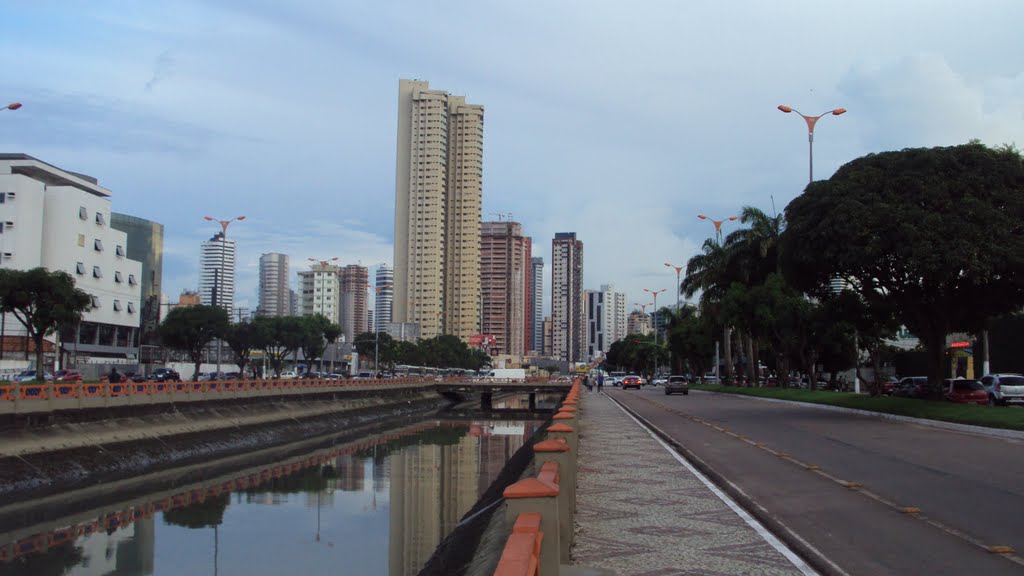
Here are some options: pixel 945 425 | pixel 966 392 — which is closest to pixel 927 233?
pixel 945 425

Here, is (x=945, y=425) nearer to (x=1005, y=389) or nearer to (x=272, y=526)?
(x=1005, y=389)

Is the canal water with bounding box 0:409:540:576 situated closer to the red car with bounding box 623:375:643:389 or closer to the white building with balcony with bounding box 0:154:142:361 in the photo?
the white building with balcony with bounding box 0:154:142:361

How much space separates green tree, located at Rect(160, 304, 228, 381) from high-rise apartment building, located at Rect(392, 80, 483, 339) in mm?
97054

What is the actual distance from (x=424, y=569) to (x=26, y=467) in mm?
15828

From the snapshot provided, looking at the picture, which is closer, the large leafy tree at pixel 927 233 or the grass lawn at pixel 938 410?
the grass lawn at pixel 938 410

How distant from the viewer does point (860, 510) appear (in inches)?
484

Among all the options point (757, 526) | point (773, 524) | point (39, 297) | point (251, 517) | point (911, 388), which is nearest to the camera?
point (773, 524)

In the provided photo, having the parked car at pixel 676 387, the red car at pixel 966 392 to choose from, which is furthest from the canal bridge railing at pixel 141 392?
the red car at pixel 966 392

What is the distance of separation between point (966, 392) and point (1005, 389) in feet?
7.82

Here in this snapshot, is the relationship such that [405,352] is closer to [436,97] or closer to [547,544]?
[436,97]

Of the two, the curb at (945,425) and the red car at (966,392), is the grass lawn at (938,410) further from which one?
the red car at (966,392)

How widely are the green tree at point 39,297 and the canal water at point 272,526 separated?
20.6 meters

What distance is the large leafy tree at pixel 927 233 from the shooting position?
3039 centimetres

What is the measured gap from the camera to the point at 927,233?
3053 cm
